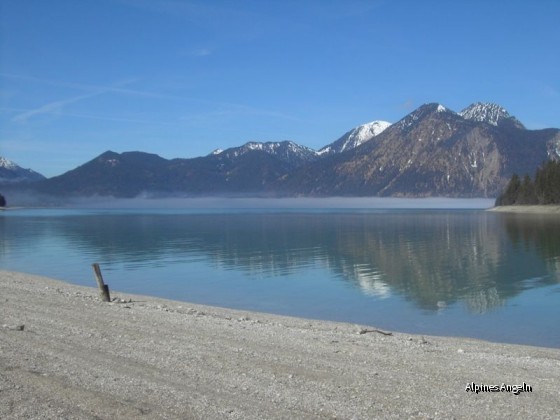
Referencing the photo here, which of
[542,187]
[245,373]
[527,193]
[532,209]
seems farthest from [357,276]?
[527,193]

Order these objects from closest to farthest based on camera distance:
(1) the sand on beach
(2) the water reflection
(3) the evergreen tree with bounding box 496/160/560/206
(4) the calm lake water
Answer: (1) the sand on beach < (4) the calm lake water < (2) the water reflection < (3) the evergreen tree with bounding box 496/160/560/206

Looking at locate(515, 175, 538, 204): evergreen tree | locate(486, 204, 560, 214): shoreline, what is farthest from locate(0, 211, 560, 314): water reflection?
locate(515, 175, 538, 204): evergreen tree

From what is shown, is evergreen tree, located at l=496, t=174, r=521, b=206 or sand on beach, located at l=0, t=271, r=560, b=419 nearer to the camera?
sand on beach, located at l=0, t=271, r=560, b=419

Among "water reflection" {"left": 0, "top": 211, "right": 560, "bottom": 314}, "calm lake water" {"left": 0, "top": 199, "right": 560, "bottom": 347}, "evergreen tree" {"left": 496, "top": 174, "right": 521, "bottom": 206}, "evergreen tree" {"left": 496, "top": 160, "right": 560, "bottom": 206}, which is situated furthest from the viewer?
"evergreen tree" {"left": 496, "top": 174, "right": 521, "bottom": 206}

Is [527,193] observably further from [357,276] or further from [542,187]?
[357,276]

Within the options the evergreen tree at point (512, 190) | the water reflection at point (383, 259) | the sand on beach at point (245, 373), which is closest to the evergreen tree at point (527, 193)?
the evergreen tree at point (512, 190)

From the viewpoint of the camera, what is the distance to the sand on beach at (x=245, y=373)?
11.2 metres

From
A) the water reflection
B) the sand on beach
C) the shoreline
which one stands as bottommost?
the shoreline

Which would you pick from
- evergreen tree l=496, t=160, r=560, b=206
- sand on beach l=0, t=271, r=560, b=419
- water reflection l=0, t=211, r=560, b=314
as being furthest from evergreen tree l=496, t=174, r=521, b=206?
sand on beach l=0, t=271, r=560, b=419

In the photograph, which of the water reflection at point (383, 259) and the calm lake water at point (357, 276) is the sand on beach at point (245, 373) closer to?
the calm lake water at point (357, 276)

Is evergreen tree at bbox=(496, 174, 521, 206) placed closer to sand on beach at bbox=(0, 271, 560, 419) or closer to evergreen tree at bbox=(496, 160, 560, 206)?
evergreen tree at bbox=(496, 160, 560, 206)

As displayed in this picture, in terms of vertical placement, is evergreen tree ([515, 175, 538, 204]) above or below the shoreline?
above

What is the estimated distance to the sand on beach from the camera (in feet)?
36.6

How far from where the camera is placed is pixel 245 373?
44.4ft
